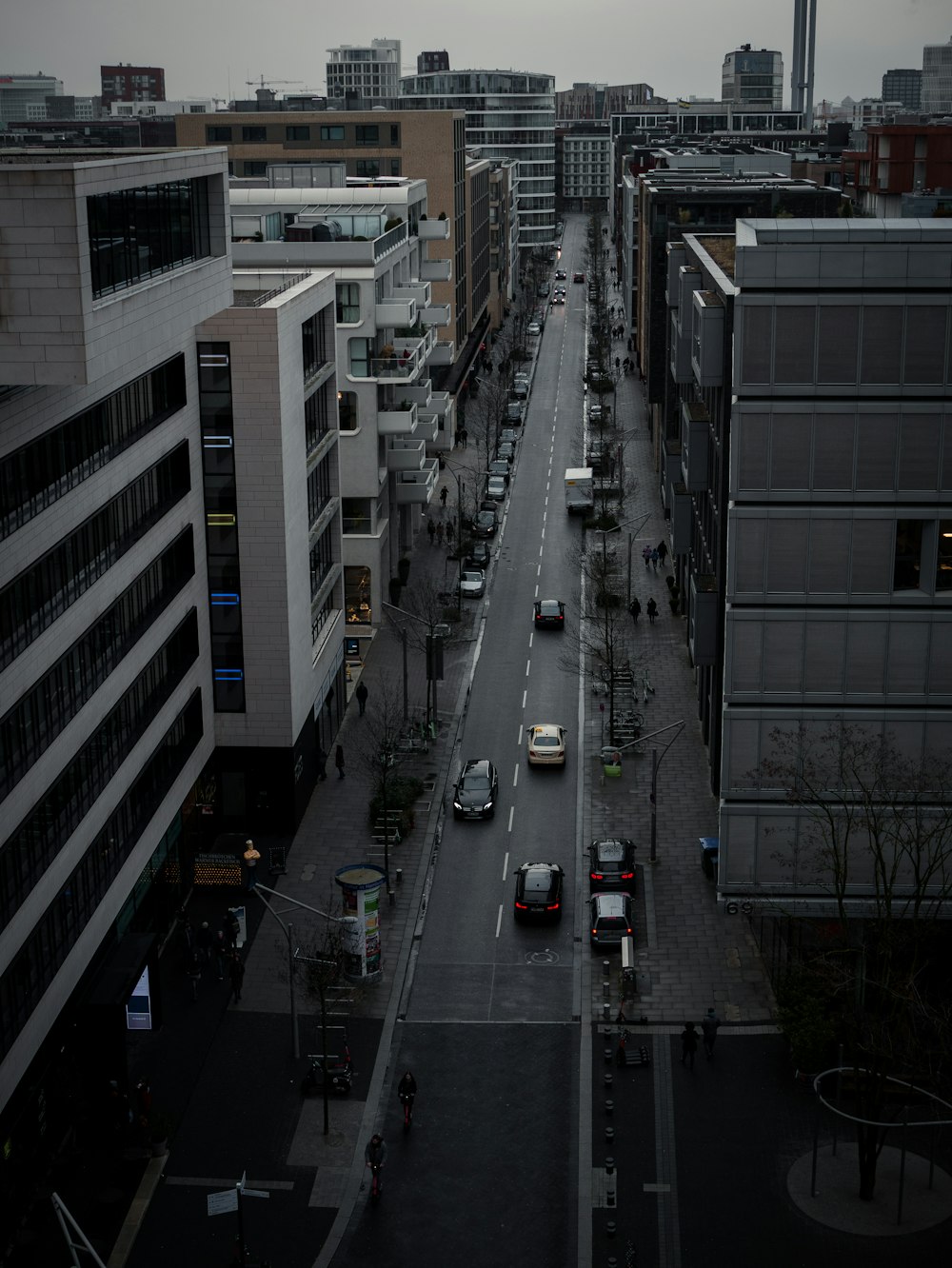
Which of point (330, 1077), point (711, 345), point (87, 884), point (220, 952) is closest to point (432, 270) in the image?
point (711, 345)

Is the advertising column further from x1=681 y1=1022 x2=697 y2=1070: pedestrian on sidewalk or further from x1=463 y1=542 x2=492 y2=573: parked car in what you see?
x1=463 y1=542 x2=492 y2=573: parked car

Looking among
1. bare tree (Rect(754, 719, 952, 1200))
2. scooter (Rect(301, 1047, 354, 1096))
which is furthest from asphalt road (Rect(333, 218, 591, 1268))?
bare tree (Rect(754, 719, 952, 1200))

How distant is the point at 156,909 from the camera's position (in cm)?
5234

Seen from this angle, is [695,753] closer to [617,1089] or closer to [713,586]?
[713,586]

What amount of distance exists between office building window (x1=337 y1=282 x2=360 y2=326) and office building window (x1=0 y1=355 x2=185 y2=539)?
87.9 ft

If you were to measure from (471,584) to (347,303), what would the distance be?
20.0 meters

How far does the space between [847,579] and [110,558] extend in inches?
845

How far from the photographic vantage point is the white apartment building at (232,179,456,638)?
7994cm

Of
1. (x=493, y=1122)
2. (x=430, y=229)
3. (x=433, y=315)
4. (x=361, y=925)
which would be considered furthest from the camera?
(x=430, y=229)

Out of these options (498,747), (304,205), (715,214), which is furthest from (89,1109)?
(715,214)

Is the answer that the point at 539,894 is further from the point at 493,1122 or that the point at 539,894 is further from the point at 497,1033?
the point at 493,1122

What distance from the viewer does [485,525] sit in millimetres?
107125

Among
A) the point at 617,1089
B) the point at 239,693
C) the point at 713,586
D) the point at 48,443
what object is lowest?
the point at 617,1089

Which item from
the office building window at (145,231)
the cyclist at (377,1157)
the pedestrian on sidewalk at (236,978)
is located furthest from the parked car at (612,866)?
the office building window at (145,231)
